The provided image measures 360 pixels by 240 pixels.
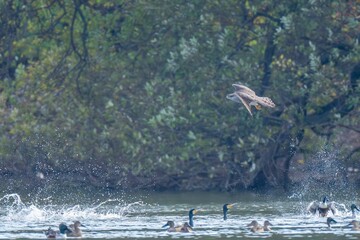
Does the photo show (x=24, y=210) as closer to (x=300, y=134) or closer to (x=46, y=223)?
(x=46, y=223)

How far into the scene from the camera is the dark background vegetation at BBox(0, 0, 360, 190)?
102 feet

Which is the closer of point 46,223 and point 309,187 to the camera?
point 46,223

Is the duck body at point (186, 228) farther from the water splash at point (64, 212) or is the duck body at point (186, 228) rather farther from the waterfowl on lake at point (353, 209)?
the waterfowl on lake at point (353, 209)

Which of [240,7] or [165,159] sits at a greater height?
[240,7]

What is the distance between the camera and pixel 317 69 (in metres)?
30.6

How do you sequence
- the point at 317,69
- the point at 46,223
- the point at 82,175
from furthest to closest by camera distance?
the point at 82,175 < the point at 317,69 < the point at 46,223

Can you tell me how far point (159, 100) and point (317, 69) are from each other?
4.04m

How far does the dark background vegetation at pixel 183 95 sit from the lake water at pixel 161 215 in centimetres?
122

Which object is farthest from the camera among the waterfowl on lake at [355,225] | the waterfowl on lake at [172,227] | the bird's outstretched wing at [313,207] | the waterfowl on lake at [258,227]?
the bird's outstretched wing at [313,207]

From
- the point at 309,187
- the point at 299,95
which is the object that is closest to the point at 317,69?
the point at 299,95

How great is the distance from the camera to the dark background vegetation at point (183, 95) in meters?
31.0

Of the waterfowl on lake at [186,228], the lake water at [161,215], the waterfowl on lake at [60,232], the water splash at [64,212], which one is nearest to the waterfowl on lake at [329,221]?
the lake water at [161,215]

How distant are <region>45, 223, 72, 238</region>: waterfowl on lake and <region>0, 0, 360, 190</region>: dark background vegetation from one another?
891cm

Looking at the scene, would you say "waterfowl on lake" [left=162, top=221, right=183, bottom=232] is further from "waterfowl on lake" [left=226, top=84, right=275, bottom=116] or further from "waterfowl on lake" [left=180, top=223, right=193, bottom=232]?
"waterfowl on lake" [left=226, top=84, right=275, bottom=116]
